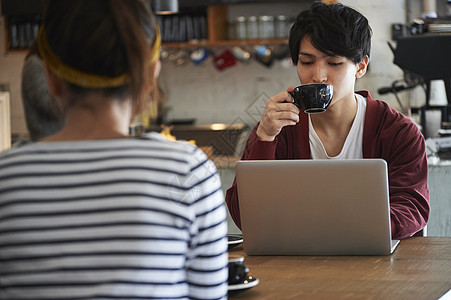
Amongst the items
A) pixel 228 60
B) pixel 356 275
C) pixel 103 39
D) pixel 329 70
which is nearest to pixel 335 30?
pixel 329 70

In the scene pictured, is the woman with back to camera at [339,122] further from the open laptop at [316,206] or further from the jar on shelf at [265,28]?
the jar on shelf at [265,28]

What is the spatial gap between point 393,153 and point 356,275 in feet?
2.24

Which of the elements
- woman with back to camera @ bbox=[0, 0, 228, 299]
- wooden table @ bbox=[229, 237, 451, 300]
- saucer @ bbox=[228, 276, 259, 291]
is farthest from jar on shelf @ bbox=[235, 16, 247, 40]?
woman with back to camera @ bbox=[0, 0, 228, 299]

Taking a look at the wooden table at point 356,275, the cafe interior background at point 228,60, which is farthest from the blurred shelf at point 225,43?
the wooden table at point 356,275

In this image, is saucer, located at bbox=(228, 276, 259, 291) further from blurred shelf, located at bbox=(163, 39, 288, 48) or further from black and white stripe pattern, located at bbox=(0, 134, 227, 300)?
blurred shelf, located at bbox=(163, 39, 288, 48)

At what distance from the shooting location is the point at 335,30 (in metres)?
2.11

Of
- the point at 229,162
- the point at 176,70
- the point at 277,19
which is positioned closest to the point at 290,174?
the point at 229,162

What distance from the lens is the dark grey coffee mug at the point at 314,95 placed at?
1821 mm

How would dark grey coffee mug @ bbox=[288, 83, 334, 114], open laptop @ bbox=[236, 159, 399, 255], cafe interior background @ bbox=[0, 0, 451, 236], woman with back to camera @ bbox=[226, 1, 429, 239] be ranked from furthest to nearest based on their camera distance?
cafe interior background @ bbox=[0, 0, 451, 236]
woman with back to camera @ bbox=[226, 1, 429, 239]
dark grey coffee mug @ bbox=[288, 83, 334, 114]
open laptop @ bbox=[236, 159, 399, 255]

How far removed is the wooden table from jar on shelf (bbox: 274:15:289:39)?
4.02 meters

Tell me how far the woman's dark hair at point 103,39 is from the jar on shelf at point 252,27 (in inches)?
185

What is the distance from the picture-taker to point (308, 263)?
1.59 meters

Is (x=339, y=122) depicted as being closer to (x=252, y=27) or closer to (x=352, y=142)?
(x=352, y=142)

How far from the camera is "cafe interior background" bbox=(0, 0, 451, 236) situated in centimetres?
526
